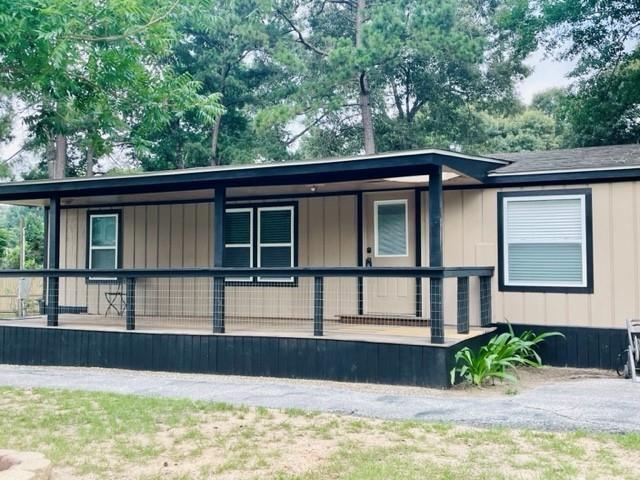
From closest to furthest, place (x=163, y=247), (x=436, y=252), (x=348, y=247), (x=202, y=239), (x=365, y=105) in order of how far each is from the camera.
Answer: (x=436, y=252)
(x=348, y=247)
(x=202, y=239)
(x=163, y=247)
(x=365, y=105)

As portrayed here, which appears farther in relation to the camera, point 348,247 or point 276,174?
point 348,247

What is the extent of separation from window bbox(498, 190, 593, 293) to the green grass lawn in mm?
3518

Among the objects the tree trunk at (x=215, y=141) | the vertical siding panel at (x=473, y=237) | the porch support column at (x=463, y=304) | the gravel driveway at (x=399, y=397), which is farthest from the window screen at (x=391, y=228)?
the tree trunk at (x=215, y=141)

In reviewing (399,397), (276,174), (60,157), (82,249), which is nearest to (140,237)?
(82,249)

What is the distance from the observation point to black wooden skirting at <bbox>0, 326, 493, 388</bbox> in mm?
6676

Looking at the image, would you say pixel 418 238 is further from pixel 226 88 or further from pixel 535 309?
pixel 226 88

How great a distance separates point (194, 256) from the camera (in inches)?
414

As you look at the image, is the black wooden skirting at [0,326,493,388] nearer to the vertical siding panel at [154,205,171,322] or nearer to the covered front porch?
the covered front porch

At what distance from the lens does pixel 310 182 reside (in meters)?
8.02

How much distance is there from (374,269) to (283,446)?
2.84 m

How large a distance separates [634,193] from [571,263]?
1.09 metres

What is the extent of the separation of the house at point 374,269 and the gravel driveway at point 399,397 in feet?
1.34

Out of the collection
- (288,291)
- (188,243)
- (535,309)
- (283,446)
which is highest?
(188,243)

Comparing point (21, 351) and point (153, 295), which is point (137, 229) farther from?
point (21, 351)
